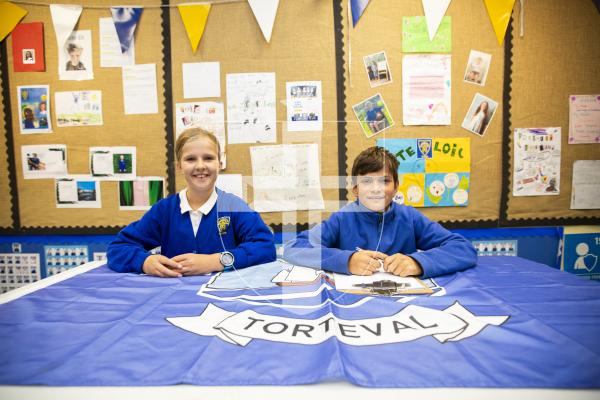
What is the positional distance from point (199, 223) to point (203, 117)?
1.93 ft

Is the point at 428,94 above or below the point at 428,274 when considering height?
above

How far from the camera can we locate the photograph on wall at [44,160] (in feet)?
5.00

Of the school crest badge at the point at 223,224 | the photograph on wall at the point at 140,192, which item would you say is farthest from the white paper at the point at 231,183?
the school crest badge at the point at 223,224

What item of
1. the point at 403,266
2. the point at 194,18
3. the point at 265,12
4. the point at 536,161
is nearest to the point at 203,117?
the point at 194,18

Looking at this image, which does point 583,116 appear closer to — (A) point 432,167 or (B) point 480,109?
(B) point 480,109

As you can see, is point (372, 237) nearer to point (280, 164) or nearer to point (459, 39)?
point (280, 164)

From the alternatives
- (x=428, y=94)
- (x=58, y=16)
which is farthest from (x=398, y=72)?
(x=58, y=16)

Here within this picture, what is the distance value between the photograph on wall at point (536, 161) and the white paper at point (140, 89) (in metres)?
1.59

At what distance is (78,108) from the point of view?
1.51 m

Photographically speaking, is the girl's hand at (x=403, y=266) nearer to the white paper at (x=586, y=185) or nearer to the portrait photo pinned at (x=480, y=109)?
the portrait photo pinned at (x=480, y=109)

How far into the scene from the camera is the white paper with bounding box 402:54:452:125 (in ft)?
4.72

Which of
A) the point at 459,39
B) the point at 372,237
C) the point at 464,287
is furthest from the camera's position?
the point at 459,39

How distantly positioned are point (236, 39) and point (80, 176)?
3.04 feet

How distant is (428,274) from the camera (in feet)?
2.89
